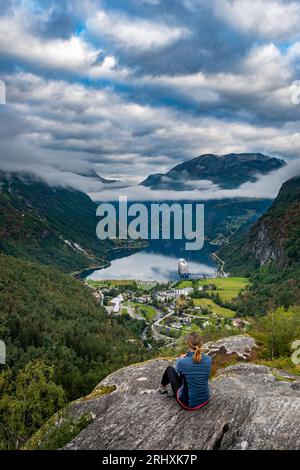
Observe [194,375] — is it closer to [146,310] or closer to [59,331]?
[59,331]

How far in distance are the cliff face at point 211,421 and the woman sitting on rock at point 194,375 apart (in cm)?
37

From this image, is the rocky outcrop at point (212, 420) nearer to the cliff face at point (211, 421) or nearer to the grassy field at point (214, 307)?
the cliff face at point (211, 421)

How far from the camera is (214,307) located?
15238 centimetres

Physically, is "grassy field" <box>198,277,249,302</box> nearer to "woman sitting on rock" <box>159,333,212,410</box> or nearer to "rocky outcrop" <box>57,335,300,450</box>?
"rocky outcrop" <box>57,335,300,450</box>

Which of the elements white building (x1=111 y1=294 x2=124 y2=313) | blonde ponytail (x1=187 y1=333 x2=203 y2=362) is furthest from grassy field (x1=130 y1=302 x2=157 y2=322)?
blonde ponytail (x1=187 y1=333 x2=203 y2=362)

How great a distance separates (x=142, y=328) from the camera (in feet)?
449

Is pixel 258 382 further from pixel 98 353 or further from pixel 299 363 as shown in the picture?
pixel 98 353

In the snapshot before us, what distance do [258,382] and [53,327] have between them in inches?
4287

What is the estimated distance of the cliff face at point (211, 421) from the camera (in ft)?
36.0

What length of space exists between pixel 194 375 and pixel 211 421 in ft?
4.77

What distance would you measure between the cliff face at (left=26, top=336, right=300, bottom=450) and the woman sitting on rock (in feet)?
1.21

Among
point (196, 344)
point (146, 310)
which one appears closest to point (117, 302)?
point (146, 310)

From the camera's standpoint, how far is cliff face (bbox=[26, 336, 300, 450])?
11.0 meters

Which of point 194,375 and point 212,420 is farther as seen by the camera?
point 194,375
